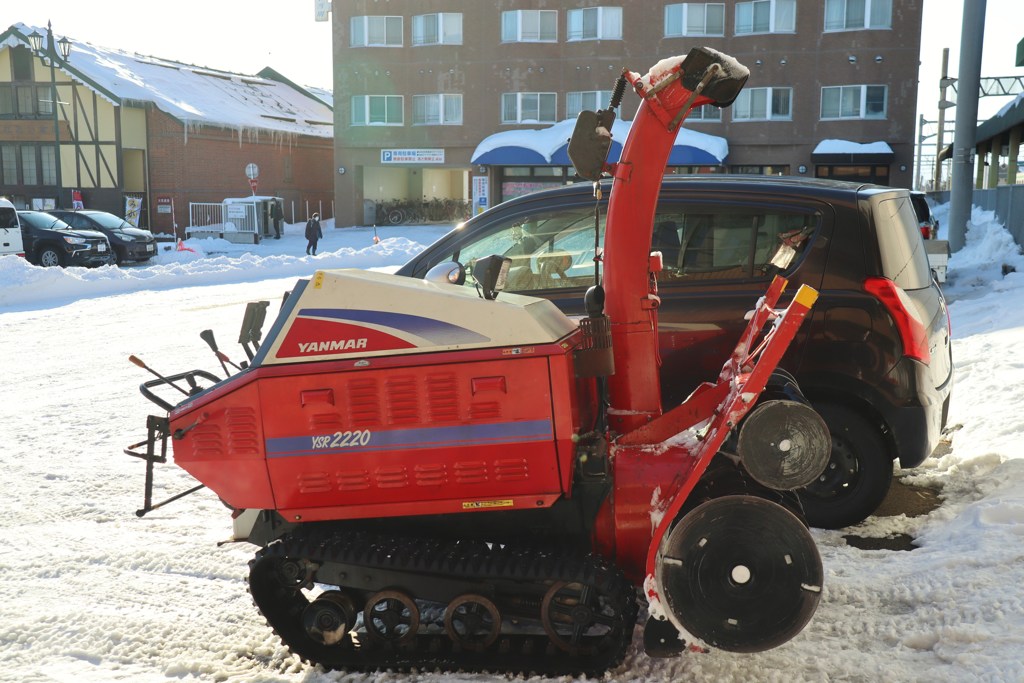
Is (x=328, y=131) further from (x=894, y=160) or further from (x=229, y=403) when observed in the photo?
(x=229, y=403)

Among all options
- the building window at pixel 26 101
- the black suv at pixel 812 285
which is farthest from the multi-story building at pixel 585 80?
the black suv at pixel 812 285

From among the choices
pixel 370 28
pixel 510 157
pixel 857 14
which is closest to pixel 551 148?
pixel 510 157

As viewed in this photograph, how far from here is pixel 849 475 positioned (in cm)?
563

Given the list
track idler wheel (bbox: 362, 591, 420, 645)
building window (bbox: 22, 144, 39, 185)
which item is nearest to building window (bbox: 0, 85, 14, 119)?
building window (bbox: 22, 144, 39, 185)

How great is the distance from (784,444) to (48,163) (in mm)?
44938

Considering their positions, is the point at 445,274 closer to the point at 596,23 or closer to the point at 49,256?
the point at 49,256

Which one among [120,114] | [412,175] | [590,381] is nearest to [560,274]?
[590,381]

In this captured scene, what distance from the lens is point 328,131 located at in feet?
172

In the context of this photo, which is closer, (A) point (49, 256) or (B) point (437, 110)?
(A) point (49, 256)

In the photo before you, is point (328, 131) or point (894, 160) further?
point (328, 131)

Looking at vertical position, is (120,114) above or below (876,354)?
above

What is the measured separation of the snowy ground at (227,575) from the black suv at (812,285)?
526 millimetres

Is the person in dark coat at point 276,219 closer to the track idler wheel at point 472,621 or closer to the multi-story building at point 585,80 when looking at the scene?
the multi-story building at point 585,80

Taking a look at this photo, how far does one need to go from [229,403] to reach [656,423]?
6.23ft
